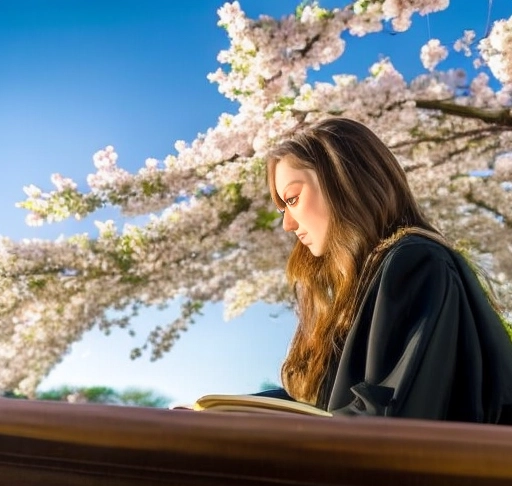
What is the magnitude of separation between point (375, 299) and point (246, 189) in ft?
10.5

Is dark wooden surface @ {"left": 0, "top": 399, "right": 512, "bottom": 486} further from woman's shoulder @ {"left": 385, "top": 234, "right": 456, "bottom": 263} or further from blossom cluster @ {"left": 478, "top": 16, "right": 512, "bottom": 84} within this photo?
blossom cluster @ {"left": 478, "top": 16, "right": 512, "bottom": 84}

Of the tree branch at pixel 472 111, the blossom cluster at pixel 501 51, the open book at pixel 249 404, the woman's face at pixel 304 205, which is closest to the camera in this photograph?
the open book at pixel 249 404

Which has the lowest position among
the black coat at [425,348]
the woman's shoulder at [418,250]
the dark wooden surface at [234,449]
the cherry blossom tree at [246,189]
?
the dark wooden surface at [234,449]

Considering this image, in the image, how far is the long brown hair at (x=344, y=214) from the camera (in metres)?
1.64

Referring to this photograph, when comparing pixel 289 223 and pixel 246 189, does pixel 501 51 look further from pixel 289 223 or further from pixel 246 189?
pixel 289 223

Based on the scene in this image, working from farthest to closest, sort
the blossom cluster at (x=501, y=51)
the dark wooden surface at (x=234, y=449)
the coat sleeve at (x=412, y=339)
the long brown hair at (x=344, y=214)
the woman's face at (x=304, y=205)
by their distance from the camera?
1. the blossom cluster at (x=501, y=51)
2. the woman's face at (x=304, y=205)
3. the long brown hair at (x=344, y=214)
4. the coat sleeve at (x=412, y=339)
5. the dark wooden surface at (x=234, y=449)

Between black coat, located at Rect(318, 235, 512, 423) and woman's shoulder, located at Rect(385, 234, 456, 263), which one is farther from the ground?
woman's shoulder, located at Rect(385, 234, 456, 263)

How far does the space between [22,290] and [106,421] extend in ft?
14.1

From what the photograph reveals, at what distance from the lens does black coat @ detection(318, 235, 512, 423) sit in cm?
124

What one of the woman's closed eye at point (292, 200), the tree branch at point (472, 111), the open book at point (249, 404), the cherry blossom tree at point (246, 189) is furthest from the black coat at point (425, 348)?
the tree branch at point (472, 111)

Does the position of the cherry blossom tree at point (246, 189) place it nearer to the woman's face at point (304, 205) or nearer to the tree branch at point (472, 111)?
the tree branch at point (472, 111)

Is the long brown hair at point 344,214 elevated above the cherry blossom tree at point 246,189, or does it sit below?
below

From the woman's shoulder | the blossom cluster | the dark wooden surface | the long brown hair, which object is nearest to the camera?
the dark wooden surface

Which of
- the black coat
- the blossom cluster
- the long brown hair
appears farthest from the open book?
the blossom cluster
